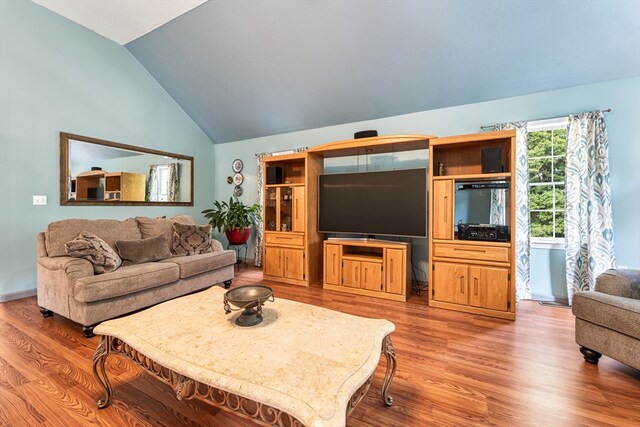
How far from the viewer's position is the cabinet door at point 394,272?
3195 mm

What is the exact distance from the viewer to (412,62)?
318cm

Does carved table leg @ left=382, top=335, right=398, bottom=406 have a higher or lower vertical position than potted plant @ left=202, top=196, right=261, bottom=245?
lower

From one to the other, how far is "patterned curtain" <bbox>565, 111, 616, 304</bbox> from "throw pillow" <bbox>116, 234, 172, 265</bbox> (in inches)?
184

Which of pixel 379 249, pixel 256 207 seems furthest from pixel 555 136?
pixel 256 207

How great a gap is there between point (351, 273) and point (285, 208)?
54.6 inches

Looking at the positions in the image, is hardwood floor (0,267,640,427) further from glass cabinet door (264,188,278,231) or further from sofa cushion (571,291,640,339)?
glass cabinet door (264,188,278,231)

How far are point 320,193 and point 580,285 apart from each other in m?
3.19

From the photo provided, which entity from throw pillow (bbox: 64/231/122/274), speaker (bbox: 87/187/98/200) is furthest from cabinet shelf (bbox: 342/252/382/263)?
speaker (bbox: 87/187/98/200)

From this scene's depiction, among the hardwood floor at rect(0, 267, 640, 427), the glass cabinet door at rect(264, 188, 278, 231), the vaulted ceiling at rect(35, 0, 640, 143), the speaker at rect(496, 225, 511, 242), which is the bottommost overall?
the hardwood floor at rect(0, 267, 640, 427)

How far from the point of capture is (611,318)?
1.76 metres

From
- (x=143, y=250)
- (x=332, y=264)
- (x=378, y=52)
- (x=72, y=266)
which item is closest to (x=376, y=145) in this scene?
(x=378, y=52)

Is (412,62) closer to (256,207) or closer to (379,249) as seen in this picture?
(379,249)

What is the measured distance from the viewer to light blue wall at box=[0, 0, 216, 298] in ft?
10.4

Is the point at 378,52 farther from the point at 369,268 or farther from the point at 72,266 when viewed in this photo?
the point at 72,266
